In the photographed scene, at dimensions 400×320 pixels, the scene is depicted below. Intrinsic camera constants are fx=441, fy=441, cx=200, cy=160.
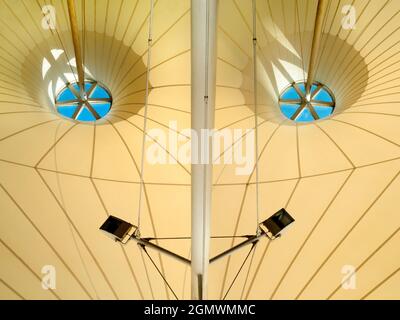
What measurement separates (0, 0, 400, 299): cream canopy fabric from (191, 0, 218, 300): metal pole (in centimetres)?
234

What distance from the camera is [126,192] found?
29.3ft

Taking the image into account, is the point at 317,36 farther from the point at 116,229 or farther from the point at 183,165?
the point at 116,229

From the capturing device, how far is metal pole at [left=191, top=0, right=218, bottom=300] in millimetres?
4328

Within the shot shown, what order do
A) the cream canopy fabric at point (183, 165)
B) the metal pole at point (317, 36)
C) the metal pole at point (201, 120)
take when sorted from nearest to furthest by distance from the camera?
the metal pole at point (201, 120) → the cream canopy fabric at point (183, 165) → the metal pole at point (317, 36)

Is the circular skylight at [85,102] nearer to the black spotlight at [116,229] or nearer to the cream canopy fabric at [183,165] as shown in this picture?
the cream canopy fabric at [183,165]

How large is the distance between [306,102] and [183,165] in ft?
12.9

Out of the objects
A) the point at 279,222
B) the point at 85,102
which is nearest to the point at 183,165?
the point at 85,102

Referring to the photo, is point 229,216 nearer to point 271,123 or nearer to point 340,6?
point 271,123

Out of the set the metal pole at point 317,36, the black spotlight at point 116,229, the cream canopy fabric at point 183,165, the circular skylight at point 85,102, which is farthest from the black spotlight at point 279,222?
the circular skylight at point 85,102

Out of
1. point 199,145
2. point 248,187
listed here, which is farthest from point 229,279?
point 199,145

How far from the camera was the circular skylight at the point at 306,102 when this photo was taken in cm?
1116

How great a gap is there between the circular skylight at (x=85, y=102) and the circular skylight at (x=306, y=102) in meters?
4.61

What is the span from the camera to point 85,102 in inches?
443

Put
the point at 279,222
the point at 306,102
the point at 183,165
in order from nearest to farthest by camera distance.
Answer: the point at 279,222 → the point at 183,165 → the point at 306,102
